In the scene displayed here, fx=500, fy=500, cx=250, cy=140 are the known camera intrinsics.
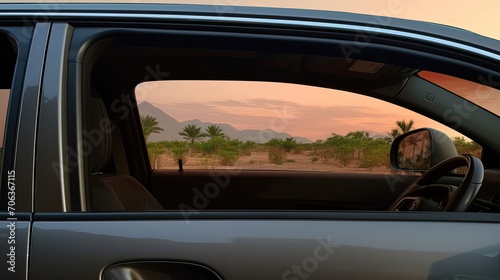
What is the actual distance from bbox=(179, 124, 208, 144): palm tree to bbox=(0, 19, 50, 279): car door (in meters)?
1.41

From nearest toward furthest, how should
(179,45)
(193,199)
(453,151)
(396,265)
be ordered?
(396,265) < (179,45) < (453,151) < (193,199)

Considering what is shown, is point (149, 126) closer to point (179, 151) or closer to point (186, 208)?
point (179, 151)

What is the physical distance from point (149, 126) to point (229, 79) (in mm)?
665

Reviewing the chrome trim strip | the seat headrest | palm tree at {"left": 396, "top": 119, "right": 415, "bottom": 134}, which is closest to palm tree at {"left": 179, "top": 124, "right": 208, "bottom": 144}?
the seat headrest

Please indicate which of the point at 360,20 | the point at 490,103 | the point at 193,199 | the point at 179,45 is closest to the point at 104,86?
the point at 193,199

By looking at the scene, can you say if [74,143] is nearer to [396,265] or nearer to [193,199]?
[396,265]

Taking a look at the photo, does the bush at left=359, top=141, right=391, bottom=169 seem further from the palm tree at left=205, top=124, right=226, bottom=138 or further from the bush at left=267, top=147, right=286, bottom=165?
the palm tree at left=205, top=124, right=226, bottom=138

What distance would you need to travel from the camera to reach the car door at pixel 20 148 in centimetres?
119

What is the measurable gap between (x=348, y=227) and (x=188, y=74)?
5.50ft

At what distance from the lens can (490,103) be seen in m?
2.02

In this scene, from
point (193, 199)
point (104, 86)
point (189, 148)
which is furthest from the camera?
point (193, 199)

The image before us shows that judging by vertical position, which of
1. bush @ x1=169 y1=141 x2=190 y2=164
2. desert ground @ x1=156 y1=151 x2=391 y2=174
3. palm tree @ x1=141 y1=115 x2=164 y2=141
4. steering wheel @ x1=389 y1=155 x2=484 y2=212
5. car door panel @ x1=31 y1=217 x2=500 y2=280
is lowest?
car door panel @ x1=31 y1=217 x2=500 y2=280

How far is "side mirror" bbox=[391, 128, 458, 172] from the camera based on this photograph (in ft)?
7.88

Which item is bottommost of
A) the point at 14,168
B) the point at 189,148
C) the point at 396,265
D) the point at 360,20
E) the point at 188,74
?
the point at 396,265
